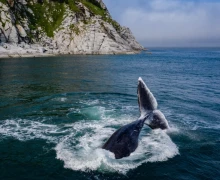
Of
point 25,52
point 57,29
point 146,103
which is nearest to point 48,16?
point 57,29

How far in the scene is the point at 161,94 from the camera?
125ft

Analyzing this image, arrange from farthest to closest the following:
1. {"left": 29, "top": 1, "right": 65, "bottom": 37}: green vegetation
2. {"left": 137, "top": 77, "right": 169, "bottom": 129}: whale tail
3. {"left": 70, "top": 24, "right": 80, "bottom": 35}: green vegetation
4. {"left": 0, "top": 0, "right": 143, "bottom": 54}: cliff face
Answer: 1. {"left": 70, "top": 24, "right": 80, "bottom": 35}: green vegetation
2. {"left": 29, "top": 1, "right": 65, "bottom": 37}: green vegetation
3. {"left": 0, "top": 0, "right": 143, "bottom": 54}: cliff face
4. {"left": 137, "top": 77, "right": 169, "bottom": 129}: whale tail

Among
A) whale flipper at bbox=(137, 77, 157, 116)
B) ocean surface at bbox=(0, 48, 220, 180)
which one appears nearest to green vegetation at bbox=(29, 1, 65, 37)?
ocean surface at bbox=(0, 48, 220, 180)

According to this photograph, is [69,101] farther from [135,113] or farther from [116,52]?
[116,52]

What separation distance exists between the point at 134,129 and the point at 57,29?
161 m

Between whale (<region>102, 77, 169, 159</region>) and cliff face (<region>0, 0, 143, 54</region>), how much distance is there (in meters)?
120

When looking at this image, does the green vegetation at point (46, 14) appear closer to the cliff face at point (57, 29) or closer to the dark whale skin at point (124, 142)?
the cliff face at point (57, 29)

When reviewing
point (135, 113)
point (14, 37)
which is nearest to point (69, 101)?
point (135, 113)

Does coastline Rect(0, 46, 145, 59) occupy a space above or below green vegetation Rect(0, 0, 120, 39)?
below

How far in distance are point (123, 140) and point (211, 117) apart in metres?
14.6

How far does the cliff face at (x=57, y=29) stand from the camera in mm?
132625

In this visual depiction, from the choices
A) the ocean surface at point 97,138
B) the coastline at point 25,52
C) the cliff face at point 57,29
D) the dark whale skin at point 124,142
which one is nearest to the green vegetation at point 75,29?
the cliff face at point 57,29

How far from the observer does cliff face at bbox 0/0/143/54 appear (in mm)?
132625

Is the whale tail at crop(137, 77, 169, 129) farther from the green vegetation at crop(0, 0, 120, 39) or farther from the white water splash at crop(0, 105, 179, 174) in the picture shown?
the green vegetation at crop(0, 0, 120, 39)
